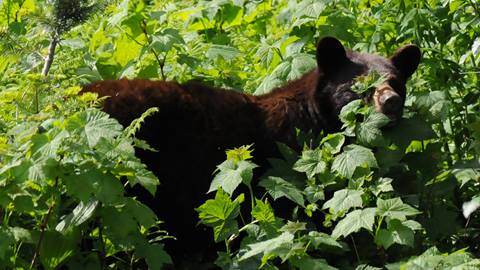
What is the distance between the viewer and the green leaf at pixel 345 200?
521 centimetres

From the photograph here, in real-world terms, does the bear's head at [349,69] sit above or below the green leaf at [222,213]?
above

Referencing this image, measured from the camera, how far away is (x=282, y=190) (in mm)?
5449

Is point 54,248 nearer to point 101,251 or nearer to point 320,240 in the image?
point 101,251

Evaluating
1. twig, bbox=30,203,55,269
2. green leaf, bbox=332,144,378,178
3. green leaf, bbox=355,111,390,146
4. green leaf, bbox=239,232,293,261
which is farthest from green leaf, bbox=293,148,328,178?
twig, bbox=30,203,55,269

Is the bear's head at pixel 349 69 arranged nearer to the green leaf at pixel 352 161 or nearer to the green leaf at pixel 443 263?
the green leaf at pixel 352 161

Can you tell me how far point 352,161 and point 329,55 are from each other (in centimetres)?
143

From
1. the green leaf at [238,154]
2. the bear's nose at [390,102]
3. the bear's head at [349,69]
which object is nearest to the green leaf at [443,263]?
the green leaf at [238,154]

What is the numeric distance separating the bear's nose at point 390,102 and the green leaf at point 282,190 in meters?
0.95

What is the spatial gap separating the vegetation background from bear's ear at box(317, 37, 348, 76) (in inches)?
13.7

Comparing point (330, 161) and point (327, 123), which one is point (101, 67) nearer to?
point (327, 123)

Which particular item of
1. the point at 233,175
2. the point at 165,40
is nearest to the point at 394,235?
the point at 233,175

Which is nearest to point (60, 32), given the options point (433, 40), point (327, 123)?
point (327, 123)

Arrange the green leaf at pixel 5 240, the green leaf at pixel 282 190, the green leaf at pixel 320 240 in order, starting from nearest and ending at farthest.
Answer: the green leaf at pixel 5 240 < the green leaf at pixel 320 240 < the green leaf at pixel 282 190

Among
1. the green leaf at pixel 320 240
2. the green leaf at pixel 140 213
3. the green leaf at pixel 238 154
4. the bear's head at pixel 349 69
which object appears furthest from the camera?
the bear's head at pixel 349 69
